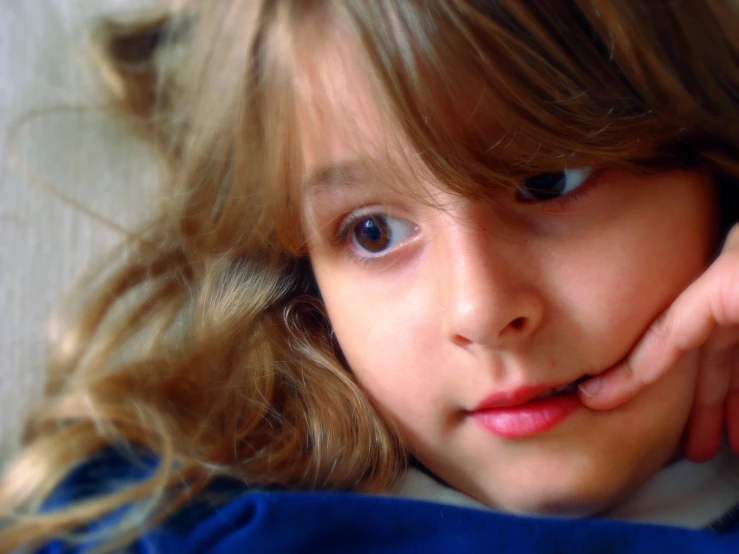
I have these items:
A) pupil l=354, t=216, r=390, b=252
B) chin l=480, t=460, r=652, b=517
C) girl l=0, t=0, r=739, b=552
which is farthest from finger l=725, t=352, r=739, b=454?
pupil l=354, t=216, r=390, b=252

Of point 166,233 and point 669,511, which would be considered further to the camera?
point 166,233

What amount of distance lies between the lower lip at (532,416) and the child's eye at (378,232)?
5.9 inches

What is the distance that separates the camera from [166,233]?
0.70 meters

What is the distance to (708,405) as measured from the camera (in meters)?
0.60

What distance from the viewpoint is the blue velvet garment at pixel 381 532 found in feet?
1.64

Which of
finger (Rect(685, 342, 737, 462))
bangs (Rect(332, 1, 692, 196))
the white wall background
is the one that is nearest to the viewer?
bangs (Rect(332, 1, 692, 196))

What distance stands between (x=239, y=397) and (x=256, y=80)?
10.8 inches

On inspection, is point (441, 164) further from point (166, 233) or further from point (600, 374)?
point (166, 233)

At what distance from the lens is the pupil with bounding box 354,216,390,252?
22.4 inches

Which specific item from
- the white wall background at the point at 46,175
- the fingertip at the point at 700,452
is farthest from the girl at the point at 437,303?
the white wall background at the point at 46,175

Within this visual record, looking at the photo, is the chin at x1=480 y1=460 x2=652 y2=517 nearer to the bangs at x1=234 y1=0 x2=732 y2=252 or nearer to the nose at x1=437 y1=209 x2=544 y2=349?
the nose at x1=437 y1=209 x2=544 y2=349

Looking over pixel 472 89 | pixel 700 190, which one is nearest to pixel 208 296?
pixel 472 89

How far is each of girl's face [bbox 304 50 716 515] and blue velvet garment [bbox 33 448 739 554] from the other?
5cm

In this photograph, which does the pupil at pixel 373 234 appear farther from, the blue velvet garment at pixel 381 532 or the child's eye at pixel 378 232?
the blue velvet garment at pixel 381 532
